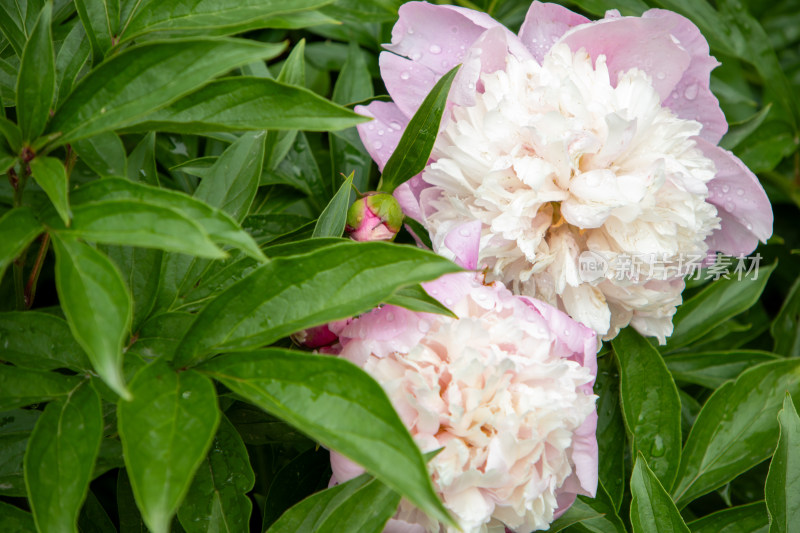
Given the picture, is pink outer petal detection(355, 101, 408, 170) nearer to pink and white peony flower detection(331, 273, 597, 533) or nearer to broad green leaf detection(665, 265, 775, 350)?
pink and white peony flower detection(331, 273, 597, 533)

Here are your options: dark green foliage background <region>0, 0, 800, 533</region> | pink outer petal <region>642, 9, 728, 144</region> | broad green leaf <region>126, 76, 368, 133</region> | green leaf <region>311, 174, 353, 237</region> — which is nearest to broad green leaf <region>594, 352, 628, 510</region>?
dark green foliage background <region>0, 0, 800, 533</region>

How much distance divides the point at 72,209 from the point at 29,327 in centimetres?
12

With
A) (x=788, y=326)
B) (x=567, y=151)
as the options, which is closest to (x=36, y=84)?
(x=567, y=151)

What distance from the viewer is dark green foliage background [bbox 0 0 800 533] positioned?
0.44m

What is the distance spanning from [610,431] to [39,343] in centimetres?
58

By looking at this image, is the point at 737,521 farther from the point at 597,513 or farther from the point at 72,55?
the point at 72,55

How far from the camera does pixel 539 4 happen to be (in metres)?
0.76

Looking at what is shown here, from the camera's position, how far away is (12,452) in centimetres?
57

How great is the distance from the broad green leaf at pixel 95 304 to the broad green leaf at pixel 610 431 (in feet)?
1.78

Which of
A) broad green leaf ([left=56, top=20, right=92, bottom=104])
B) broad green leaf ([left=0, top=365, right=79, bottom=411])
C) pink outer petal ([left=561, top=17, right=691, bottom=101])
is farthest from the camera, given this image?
pink outer petal ([left=561, top=17, right=691, bottom=101])

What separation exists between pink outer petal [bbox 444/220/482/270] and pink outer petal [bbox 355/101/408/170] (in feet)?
0.46

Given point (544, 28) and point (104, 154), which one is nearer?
point (104, 154)

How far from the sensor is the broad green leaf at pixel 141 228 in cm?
43

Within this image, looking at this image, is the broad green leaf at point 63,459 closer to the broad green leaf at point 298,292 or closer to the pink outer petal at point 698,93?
the broad green leaf at point 298,292
